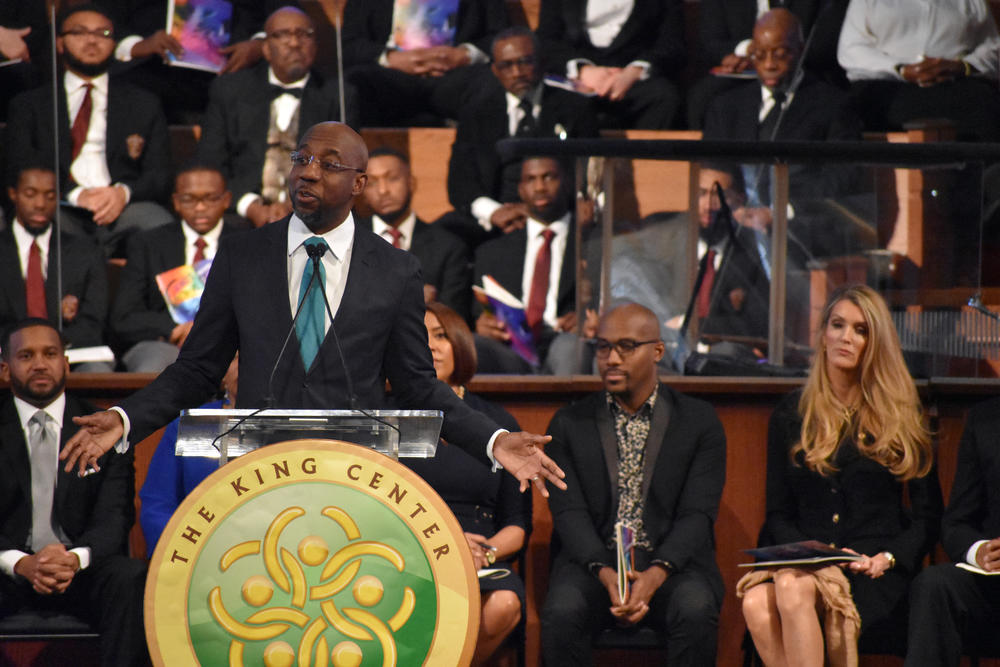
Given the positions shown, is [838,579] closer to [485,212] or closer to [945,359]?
[945,359]

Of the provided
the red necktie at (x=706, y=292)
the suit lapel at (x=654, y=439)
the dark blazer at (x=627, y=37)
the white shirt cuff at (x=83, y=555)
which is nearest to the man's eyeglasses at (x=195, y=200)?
the dark blazer at (x=627, y=37)

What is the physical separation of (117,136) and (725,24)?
2.69m

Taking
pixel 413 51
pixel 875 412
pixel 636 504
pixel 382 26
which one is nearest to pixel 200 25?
pixel 382 26

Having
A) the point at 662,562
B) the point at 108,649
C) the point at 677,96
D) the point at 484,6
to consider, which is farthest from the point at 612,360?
the point at 484,6

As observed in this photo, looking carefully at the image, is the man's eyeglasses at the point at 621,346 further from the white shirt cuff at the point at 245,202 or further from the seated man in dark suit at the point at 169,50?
the seated man in dark suit at the point at 169,50

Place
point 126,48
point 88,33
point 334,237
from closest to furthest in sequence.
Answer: point 334,237 < point 88,33 < point 126,48

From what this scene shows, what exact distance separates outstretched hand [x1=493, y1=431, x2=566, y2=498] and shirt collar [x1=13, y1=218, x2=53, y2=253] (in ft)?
10.3

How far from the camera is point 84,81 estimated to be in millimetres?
5430

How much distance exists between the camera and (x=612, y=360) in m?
3.67

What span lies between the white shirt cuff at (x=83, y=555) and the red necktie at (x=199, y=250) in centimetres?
171

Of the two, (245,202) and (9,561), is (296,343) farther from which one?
(245,202)

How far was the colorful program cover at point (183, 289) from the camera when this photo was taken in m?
4.64

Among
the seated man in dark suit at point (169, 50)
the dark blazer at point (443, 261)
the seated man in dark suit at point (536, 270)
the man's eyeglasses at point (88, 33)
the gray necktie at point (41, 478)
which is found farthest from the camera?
the seated man in dark suit at point (169, 50)

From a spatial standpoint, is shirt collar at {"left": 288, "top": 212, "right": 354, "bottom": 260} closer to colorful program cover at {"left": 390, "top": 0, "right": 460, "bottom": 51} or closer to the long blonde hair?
the long blonde hair
